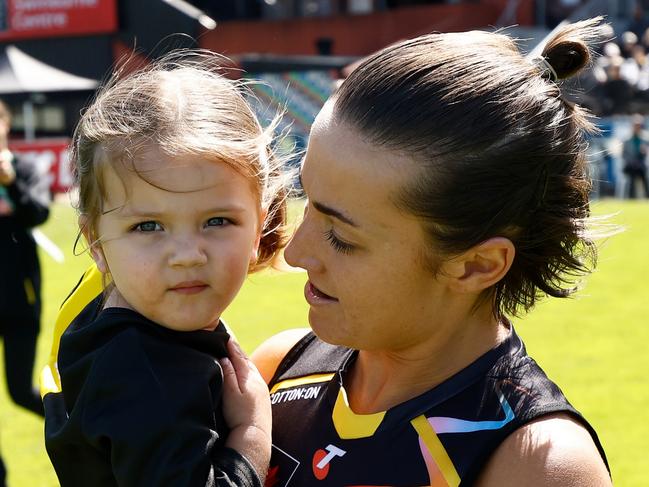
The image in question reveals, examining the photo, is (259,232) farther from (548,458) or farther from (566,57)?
(548,458)

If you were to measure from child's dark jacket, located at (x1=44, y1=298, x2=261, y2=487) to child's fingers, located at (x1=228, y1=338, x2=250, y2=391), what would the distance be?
0.05 meters

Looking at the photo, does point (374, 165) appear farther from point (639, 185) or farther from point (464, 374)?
point (639, 185)

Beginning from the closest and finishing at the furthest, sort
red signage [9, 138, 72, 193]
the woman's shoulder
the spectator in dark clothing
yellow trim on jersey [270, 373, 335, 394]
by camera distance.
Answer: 1. the woman's shoulder
2. yellow trim on jersey [270, 373, 335, 394]
3. red signage [9, 138, 72, 193]
4. the spectator in dark clothing

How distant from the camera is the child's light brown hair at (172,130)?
204 centimetres

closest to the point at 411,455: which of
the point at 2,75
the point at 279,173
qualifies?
the point at 279,173

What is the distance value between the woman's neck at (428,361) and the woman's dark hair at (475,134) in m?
0.15

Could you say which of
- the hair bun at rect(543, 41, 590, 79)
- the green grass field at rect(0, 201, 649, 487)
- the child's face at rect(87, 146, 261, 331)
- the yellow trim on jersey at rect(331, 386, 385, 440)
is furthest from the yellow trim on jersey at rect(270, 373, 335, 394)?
the green grass field at rect(0, 201, 649, 487)

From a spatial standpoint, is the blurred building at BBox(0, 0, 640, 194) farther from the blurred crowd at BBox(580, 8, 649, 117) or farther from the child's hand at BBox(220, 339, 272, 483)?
the child's hand at BBox(220, 339, 272, 483)

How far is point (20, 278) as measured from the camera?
5.85 meters

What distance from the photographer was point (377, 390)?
1.99 m

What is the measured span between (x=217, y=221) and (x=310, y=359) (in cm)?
37

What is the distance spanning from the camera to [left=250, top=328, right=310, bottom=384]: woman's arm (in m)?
2.29

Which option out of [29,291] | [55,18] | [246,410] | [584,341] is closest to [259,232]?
[246,410]

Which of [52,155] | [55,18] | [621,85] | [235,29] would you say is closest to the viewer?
[52,155]
